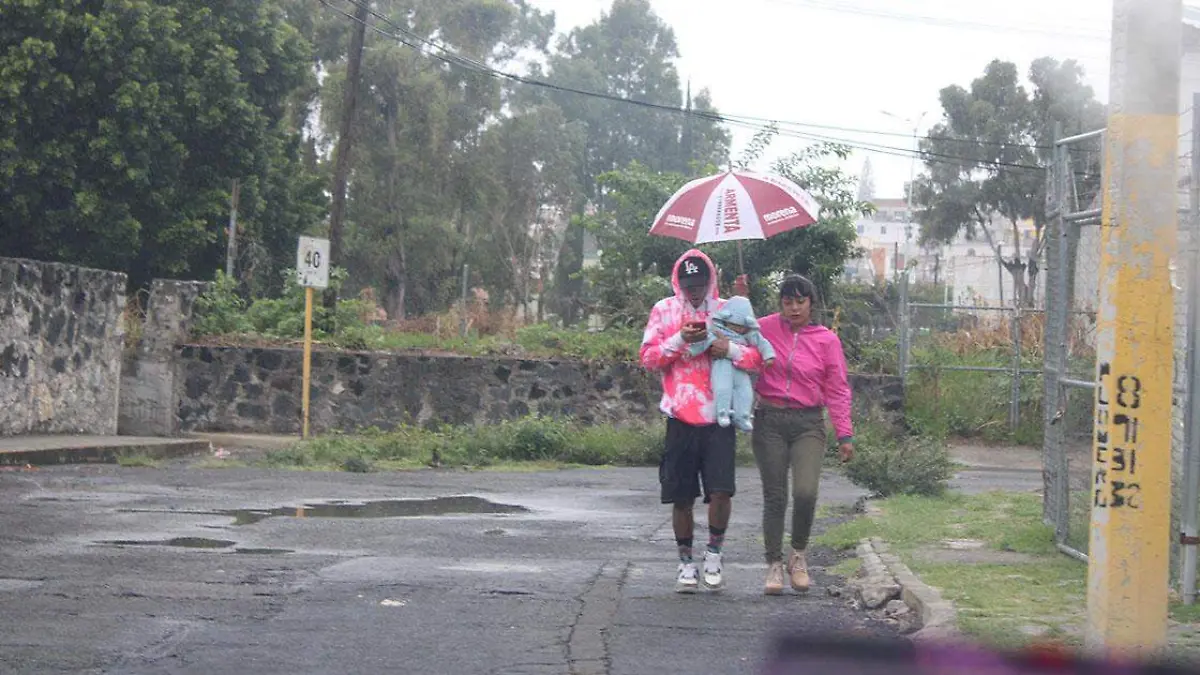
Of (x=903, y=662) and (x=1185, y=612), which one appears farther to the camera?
(x=1185, y=612)

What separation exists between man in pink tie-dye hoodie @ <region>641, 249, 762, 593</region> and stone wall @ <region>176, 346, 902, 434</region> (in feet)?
47.4

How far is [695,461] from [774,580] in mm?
790

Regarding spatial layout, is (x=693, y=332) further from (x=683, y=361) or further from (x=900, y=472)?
(x=900, y=472)

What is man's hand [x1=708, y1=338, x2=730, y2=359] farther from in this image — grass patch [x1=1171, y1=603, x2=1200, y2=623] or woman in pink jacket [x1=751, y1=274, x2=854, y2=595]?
grass patch [x1=1171, y1=603, x2=1200, y2=623]

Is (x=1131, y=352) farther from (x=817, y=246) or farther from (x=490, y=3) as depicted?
(x=490, y=3)

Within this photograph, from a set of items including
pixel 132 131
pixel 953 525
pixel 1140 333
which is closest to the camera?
pixel 1140 333

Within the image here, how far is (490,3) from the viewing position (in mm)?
53438

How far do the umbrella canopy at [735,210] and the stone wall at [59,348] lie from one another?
10242 mm

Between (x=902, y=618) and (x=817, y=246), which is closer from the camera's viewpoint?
(x=902, y=618)

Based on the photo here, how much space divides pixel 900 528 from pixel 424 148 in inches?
1656

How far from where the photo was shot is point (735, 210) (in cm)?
927

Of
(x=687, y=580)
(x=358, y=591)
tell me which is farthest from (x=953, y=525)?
(x=358, y=591)

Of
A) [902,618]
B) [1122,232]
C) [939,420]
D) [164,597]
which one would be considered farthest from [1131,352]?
[939,420]

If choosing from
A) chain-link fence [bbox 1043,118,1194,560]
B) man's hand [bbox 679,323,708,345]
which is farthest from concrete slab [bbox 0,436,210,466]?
chain-link fence [bbox 1043,118,1194,560]
